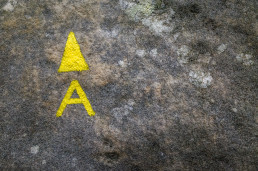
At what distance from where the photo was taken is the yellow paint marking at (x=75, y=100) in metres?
2.09

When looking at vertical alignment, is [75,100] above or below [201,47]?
below

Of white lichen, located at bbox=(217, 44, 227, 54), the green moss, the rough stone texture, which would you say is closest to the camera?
the rough stone texture

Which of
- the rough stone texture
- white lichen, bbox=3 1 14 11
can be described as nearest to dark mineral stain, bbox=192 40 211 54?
the rough stone texture

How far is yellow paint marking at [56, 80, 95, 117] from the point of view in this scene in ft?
6.85

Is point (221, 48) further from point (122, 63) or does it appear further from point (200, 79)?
point (122, 63)

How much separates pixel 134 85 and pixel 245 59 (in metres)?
1.07

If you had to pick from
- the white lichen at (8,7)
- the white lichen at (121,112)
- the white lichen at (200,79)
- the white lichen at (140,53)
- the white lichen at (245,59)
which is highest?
the white lichen at (8,7)

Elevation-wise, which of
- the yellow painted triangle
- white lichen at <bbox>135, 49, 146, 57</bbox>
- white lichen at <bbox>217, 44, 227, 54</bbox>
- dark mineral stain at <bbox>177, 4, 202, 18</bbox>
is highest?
dark mineral stain at <bbox>177, 4, 202, 18</bbox>

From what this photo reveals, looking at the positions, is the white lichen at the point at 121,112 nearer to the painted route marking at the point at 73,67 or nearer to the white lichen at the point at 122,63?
the painted route marking at the point at 73,67

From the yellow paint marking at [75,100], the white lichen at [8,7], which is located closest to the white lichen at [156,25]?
the yellow paint marking at [75,100]

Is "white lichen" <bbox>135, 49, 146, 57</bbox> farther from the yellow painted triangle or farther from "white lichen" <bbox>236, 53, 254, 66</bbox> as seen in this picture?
"white lichen" <bbox>236, 53, 254, 66</bbox>

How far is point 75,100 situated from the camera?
6.89 feet

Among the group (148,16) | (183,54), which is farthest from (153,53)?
(148,16)

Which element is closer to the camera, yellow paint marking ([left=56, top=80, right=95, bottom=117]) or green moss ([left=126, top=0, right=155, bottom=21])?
yellow paint marking ([left=56, top=80, right=95, bottom=117])
